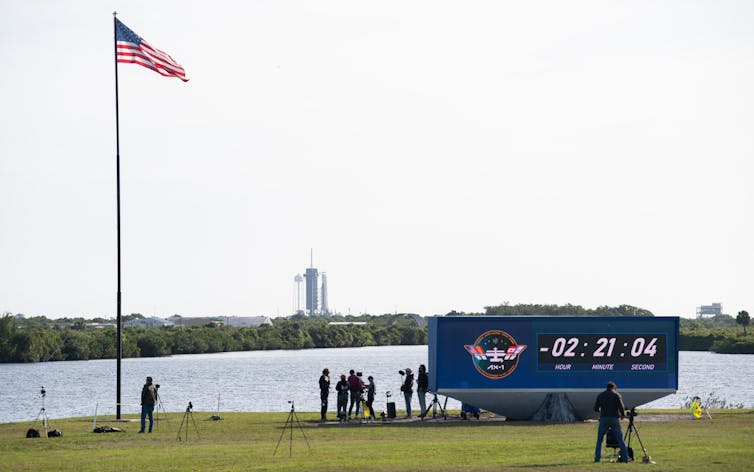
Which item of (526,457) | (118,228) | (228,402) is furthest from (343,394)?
(228,402)

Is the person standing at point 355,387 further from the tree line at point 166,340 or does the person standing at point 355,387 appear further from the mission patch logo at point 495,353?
the tree line at point 166,340

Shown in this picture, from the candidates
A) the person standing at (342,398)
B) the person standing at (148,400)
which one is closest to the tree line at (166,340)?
the person standing at (342,398)

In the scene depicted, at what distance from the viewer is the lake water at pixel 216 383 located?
239 feet

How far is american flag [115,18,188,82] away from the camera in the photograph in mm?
48656

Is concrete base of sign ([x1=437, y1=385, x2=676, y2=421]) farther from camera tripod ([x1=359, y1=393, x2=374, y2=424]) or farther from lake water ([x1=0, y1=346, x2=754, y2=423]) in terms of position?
lake water ([x1=0, y1=346, x2=754, y2=423])

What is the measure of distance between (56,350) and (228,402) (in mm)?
71384

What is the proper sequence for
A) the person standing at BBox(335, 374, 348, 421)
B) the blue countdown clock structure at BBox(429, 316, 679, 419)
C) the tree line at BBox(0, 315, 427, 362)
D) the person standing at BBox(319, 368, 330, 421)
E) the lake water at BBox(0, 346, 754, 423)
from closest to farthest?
the blue countdown clock structure at BBox(429, 316, 679, 419) → the person standing at BBox(319, 368, 330, 421) → the person standing at BBox(335, 374, 348, 421) → the lake water at BBox(0, 346, 754, 423) → the tree line at BBox(0, 315, 427, 362)

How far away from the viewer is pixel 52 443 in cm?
3891

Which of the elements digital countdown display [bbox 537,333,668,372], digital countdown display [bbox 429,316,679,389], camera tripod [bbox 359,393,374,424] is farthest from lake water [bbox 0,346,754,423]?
digital countdown display [bbox 537,333,668,372]

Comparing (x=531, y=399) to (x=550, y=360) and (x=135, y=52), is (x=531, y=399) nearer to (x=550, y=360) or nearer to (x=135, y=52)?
(x=550, y=360)

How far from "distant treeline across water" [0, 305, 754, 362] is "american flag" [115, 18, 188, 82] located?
80.6 metres

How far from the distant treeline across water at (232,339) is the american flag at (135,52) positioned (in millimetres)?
80642

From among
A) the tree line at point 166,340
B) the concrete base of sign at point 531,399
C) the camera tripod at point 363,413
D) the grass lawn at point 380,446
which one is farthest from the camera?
the tree line at point 166,340

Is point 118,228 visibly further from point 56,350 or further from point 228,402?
point 56,350
